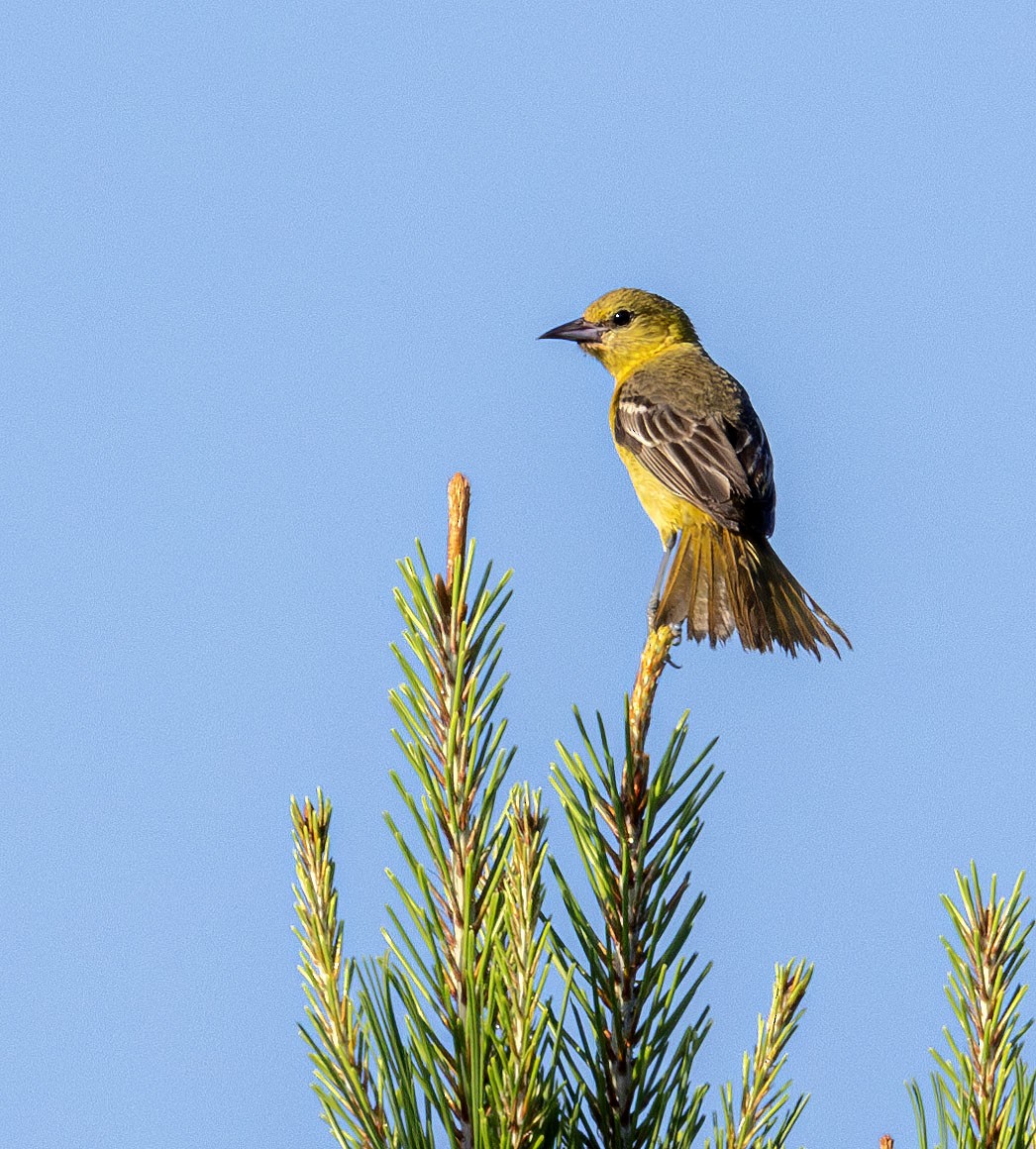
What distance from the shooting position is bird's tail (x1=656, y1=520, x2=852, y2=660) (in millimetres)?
5465

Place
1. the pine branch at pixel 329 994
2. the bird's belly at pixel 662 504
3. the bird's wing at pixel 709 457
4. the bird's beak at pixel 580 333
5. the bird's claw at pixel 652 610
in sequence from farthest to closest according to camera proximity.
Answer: the bird's beak at pixel 580 333
the bird's belly at pixel 662 504
the bird's wing at pixel 709 457
the bird's claw at pixel 652 610
the pine branch at pixel 329 994

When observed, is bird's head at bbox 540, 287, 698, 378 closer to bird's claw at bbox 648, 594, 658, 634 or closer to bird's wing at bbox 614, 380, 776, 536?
bird's wing at bbox 614, 380, 776, 536

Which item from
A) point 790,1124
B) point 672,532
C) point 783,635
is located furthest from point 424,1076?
point 672,532

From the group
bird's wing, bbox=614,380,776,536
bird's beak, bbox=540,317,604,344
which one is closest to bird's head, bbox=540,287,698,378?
bird's beak, bbox=540,317,604,344

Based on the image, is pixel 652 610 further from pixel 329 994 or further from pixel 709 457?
pixel 329 994

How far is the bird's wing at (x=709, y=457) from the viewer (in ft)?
19.8

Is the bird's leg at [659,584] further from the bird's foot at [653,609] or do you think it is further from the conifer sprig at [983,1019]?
the conifer sprig at [983,1019]

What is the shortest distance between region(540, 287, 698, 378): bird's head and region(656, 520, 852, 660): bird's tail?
232cm

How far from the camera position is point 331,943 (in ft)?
6.61

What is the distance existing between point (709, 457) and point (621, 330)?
1958 millimetres

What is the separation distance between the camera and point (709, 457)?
6285 mm

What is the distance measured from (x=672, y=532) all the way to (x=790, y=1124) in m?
4.52

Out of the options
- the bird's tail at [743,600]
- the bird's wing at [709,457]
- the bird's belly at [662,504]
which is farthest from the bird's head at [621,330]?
the bird's tail at [743,600]

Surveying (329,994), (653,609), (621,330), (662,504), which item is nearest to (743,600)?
(653,609)
